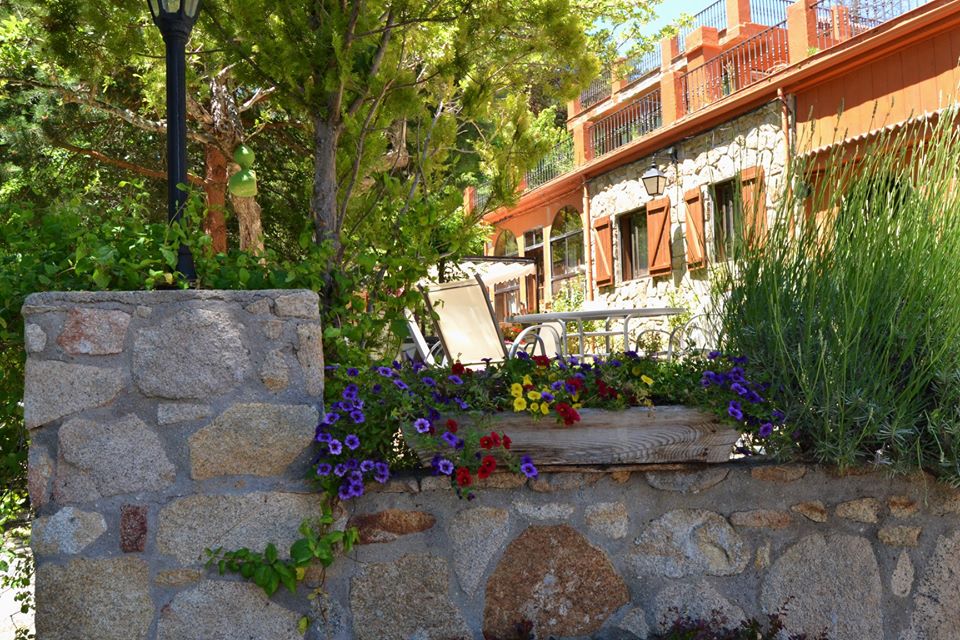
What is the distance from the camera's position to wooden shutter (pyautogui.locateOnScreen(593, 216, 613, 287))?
44.8 feet

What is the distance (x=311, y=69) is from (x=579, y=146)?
508 inches

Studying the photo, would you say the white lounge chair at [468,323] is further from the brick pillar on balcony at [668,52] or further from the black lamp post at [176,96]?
the brick pillar on balcony at [668,52]

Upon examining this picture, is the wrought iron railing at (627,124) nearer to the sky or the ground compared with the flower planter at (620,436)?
nearer to the sky

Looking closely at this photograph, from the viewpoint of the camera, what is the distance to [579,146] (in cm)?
1533

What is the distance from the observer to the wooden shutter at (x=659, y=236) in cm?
1209

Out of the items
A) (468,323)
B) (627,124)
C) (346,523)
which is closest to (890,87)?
(627,124)

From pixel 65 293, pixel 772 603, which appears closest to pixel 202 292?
pixel 65 293

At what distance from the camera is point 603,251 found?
13.8 metres

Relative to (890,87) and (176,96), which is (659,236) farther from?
(176,96)

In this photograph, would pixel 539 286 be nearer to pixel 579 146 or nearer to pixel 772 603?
pixel 579 146

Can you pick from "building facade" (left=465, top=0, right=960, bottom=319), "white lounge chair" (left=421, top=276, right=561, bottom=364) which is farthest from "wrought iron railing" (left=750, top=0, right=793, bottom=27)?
"white lounge chair" (left=421, top=276, right=561, bottom=364)

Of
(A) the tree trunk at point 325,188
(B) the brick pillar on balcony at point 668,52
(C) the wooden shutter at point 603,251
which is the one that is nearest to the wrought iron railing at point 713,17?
(B) the brick pillar on balcony at point 668,52

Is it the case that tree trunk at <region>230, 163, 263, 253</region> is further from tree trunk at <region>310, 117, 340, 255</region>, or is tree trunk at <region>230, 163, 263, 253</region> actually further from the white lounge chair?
tree trunk at <region>310, 117, 340, 255</region>

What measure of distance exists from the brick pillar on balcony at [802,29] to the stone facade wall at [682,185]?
2.64 ft
